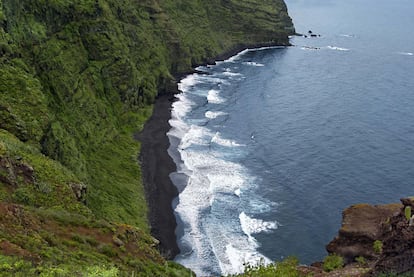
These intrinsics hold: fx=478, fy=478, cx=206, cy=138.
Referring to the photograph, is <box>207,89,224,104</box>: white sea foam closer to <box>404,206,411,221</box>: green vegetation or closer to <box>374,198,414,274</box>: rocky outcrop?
<box>404,206,411,221</box>: green vegetation

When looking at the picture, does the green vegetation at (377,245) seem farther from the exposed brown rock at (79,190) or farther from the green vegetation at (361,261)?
the exposed brown rock at (79,190)

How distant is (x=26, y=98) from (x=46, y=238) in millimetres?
43501

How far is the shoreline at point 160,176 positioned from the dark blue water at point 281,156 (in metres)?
1.87

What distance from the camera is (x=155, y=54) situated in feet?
463

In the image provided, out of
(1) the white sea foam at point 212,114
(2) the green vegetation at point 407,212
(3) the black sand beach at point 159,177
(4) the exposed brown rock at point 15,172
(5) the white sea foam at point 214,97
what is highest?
(2) the green vegetation at point 407,212

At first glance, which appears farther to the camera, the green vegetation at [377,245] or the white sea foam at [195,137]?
the white sea foam at [195,137]

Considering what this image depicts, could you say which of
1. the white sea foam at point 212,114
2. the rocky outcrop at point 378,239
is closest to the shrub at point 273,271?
the rocky outcrop at point 378,239

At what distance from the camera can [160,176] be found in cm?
9012

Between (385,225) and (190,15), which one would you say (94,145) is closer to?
(385,225)

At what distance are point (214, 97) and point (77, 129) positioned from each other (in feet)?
204

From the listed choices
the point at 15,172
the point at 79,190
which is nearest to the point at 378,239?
the point at 79,190

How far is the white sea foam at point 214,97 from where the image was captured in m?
140

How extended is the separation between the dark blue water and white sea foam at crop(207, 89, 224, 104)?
0.33 metres

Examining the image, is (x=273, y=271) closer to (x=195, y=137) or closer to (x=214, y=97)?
(x=195, y=137)
